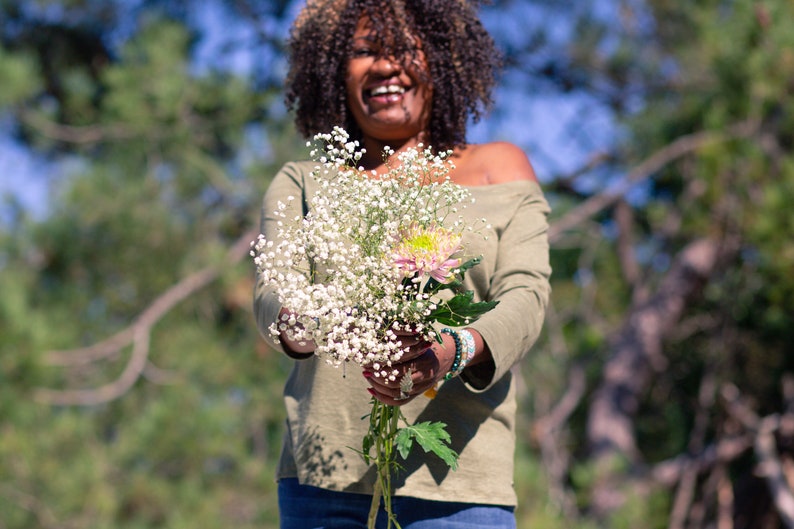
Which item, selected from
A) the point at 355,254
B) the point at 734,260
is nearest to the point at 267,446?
the point at 734,260

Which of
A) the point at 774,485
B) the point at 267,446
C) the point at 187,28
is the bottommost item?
the point at 774,485

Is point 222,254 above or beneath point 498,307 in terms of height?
above

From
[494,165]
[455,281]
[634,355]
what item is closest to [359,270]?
[455,281]

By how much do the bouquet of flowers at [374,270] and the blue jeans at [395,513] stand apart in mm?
216

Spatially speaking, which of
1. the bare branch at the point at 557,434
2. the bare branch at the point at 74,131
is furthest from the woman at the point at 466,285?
the bare branch at the point at 557,434

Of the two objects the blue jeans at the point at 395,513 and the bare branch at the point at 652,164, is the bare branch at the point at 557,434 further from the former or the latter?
the blue jeans at the point at 395,513

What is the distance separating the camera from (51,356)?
522 centimetres

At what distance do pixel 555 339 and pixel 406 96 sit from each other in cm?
594

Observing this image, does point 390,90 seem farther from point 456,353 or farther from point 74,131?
point 74,131

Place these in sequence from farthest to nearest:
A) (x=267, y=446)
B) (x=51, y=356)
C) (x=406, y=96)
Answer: (x=267, y=446)
(x=51, y=356)
(x=406, y=96)

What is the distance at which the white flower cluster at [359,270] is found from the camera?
1.27 meters

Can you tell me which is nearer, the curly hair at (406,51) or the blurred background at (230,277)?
A: the curly hair at (406,51)

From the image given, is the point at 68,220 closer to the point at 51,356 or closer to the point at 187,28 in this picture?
the point at 51,356

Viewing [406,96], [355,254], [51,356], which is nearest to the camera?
[355,254]
